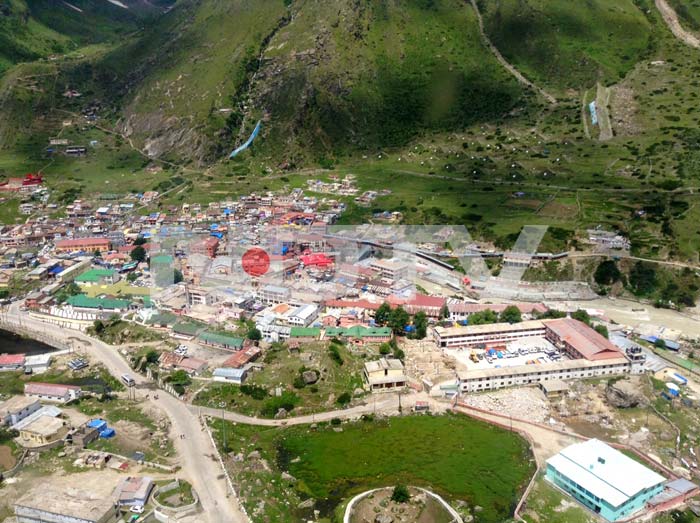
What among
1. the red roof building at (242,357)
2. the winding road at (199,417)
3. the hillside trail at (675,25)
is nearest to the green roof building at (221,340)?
the red roof building at (242,357)

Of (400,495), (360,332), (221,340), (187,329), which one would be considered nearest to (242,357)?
(221,340)

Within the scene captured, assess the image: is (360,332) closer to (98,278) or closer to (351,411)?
(351,411)

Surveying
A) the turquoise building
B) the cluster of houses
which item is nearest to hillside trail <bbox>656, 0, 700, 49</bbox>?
the turquoise building

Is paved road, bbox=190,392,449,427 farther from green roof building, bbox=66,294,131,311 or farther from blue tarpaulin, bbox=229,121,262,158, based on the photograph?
blue tarpaulin, bbox=229,121,262,158

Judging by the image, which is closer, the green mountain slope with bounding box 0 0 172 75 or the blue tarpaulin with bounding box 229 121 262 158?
the blue tarpaulin with bounding box 229 121 262 158

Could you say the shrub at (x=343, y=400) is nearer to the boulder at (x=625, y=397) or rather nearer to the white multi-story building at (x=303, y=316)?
the white multi-story building at (x=303, y=316)
